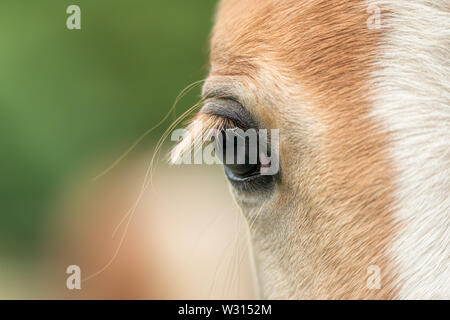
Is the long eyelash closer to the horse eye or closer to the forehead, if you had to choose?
the horse eye

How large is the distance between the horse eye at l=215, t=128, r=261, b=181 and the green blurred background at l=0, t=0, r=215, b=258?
93.8 inches

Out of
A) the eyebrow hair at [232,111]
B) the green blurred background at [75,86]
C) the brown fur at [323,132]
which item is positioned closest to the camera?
the brown fur at [323,132]

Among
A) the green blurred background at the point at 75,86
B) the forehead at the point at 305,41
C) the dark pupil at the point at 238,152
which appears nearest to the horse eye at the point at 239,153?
the dark pupil at the point at 238,152

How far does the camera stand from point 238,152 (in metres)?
1.55

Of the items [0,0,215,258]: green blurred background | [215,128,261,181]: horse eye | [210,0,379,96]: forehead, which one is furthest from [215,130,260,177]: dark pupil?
[0,0,215,258]: green blurred background

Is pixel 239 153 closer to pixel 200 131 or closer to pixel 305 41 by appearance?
pixel 200 131

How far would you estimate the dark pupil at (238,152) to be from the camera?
4.92ft

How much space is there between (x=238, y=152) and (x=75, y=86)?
2.86m

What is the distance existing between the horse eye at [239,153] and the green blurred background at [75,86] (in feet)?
7.82

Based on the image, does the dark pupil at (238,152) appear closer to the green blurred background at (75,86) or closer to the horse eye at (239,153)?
the horse eye at (239,153)

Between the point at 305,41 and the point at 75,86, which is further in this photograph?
the point at 75,86

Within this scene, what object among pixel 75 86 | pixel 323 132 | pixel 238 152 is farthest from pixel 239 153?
pixel 75 86
